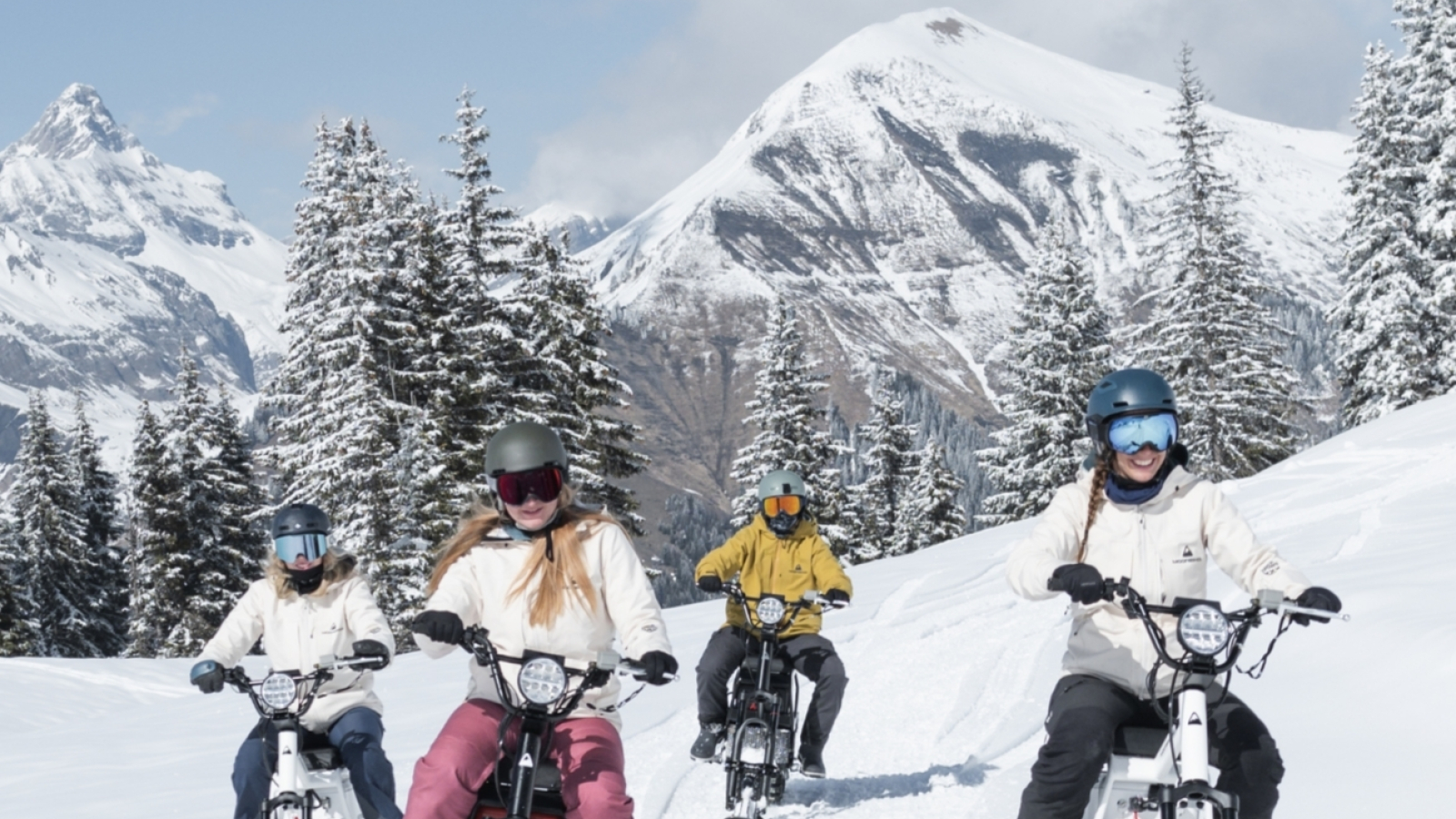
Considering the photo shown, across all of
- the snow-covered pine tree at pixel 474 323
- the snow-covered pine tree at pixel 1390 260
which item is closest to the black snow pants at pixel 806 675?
the snow-covered pine tree at pixel 474 323

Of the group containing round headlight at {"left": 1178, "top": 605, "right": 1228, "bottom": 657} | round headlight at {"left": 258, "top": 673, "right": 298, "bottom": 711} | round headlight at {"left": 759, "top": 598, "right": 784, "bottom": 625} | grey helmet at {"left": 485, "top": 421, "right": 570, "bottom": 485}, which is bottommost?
round headlight at {"left": 258, "top": 673, "right": 298, "bottom": 711}

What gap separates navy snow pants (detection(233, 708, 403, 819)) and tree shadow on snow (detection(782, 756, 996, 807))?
321 centimetres

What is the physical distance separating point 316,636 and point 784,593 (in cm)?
328

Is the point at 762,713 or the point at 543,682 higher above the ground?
the point at 543,682

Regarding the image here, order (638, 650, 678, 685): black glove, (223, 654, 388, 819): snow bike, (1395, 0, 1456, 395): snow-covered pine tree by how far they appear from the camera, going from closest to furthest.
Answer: (638, 650, 678, 685): black glove
(223, 654, 388, 819): snow bike
(1395, 0, 1456, 395): snow-covered pine tree

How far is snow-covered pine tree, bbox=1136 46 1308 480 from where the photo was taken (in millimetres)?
35594

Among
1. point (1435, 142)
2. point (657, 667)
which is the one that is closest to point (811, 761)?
point (657, 667)

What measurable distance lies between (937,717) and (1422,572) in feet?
14.9

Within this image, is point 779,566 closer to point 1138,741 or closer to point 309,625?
point 309,625

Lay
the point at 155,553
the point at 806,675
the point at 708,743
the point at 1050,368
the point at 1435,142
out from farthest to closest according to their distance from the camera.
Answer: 1. the point at 1050,368
2. the point at 1435,142
3. the point at 155,553
4. the point at 806,675
5. the point at 708,743

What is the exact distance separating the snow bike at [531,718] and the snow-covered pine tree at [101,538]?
4114 centimetres

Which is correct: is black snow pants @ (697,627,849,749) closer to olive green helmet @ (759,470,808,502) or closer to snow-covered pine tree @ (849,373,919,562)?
olive green helmet @ (759,470,808,502)

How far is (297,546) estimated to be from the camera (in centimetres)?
616

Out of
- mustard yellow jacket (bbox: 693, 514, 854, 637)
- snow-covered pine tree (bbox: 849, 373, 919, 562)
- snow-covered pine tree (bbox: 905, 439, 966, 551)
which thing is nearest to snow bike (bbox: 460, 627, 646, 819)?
mustard yellow jacket (bbox: 693, 514, 854, 637)
